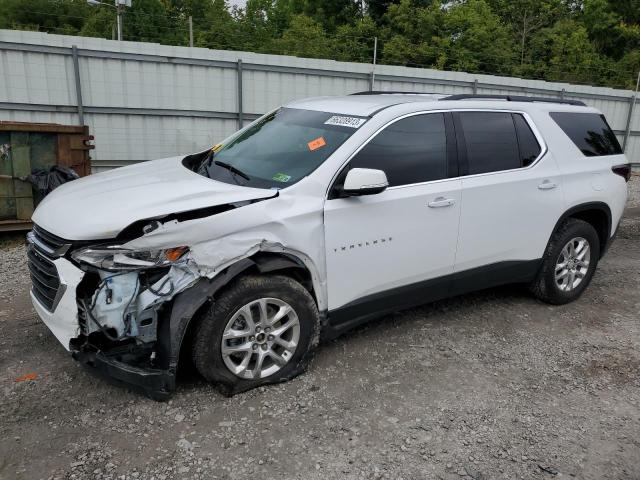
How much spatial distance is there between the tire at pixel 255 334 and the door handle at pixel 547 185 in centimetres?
227

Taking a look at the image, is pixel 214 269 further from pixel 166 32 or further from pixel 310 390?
pixel 166 32

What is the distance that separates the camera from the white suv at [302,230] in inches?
120

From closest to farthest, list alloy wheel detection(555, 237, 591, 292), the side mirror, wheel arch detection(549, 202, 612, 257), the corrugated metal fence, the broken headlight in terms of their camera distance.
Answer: the broken headlight < the side mirror < wheel arch detection(549, 202, 612, 257) < alloy wheel detection(555, 237, 591, 292) < the corrugated metal fence

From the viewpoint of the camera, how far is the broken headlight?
9.78 ft

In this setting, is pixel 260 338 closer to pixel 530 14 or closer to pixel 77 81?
pixel 77 81

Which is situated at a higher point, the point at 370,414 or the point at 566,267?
the point at 566,267

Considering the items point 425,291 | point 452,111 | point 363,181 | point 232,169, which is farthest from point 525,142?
point 232,169

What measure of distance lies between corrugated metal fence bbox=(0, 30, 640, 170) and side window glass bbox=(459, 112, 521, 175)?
22.1 feet

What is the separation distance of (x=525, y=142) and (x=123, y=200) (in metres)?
3.20

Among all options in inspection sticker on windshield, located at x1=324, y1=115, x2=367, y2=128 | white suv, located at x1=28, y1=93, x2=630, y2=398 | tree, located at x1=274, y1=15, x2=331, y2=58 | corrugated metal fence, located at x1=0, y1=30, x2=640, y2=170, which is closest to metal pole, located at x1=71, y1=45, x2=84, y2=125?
corrugated metal fence, located at x1=0, y1=30, x2=640, y2=170

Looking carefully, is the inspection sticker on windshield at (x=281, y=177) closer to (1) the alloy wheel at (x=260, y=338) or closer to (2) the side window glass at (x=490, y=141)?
(1) the alloy wheel at (x=260, y=338)

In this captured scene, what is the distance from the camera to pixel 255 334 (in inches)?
130

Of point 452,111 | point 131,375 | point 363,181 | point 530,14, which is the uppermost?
point 530,14

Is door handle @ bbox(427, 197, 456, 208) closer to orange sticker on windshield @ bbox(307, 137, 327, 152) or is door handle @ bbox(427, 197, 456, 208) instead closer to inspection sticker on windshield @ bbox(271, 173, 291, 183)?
orange sticker on windshield @ bbox(307, 137, 327, 152)
